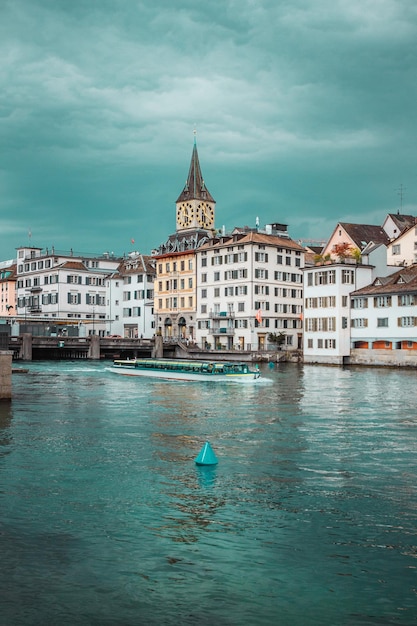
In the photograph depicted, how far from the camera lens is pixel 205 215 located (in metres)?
125

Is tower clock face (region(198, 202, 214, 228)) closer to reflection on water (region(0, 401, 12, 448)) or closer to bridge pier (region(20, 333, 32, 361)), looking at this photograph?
bridge pier (region(20, 333, 32, 361))

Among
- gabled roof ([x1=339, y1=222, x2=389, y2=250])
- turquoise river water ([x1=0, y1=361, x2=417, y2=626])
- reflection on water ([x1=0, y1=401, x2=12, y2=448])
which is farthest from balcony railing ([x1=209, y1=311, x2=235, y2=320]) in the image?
turquoise river water ([x1=0, y1=361, x2=417, y2=626])

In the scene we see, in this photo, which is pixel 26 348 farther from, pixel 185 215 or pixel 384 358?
pixel 384 358

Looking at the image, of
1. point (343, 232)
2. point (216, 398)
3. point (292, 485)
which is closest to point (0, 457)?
point (292, 485)

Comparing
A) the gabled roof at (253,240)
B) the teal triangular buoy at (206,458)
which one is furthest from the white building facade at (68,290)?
the teal triangular buoy at (206,458)

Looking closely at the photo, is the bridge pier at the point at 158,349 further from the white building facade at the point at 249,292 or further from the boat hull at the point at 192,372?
the boat hull at the point at 192,372

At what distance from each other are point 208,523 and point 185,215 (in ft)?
370

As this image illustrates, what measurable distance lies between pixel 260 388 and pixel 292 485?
32.8 m

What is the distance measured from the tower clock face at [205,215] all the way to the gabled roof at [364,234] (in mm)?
27795

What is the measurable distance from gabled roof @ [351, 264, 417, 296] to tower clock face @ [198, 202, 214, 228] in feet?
150

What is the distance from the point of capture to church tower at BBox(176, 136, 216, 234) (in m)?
124

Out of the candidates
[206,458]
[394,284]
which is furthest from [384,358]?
[206,458]

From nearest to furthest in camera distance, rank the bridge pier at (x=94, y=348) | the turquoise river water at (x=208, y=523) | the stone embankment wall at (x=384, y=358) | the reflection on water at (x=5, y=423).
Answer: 1. the turquoise river water at (x=208, y=523)
2. the reflection on water at (x=5, y=423)
3. the stone embankment wall at (x=384, y=358)
4. the bridge pier at (x=94, y=348)

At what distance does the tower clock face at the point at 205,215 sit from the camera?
409ft
